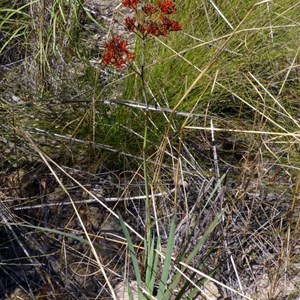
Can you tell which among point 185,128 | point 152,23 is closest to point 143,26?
point 152,23

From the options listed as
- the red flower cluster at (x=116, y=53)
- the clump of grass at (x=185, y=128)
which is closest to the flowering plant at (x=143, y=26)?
the red flower cluster at (x=116, y=53)

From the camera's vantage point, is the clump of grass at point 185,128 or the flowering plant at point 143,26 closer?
the flowering plant at point 143,26

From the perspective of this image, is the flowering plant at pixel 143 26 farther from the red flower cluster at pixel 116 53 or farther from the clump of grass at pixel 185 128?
the clump of grass at pixel 185 128

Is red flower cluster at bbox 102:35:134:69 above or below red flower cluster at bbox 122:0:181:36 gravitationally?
below

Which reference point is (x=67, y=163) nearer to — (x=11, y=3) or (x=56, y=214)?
(x=56, y=214)

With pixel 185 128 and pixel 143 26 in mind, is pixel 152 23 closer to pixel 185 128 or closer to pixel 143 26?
pixel 143 26

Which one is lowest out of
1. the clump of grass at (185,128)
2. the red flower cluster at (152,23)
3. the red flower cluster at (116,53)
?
the clump of grass at (185,128)

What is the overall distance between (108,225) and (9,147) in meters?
0.44

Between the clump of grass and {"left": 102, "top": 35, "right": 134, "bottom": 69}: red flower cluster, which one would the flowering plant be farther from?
the clump of grass

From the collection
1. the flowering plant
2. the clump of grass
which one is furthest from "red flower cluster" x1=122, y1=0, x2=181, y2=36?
the clump of grass

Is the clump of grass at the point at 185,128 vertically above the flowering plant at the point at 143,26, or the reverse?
the flowering plant at the point at 143,26

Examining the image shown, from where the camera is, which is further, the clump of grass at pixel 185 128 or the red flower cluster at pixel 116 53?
the clump of grass at pixel 185 128

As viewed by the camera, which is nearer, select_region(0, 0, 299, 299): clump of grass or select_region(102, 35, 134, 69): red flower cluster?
select_region(102, 35, 134, 69): red flower cluster

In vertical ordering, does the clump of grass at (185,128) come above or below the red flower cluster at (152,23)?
below
